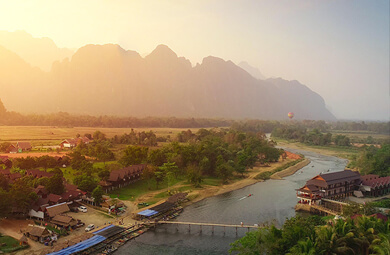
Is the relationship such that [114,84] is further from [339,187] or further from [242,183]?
[339,187]

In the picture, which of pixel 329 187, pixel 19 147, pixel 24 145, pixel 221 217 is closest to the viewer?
pixel 221 217

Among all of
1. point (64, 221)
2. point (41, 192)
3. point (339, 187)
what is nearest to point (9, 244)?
point (64, 221)

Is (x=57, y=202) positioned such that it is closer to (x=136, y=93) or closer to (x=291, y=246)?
(x=291, y=246)

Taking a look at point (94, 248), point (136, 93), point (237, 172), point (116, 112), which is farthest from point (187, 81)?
point (94, 248)

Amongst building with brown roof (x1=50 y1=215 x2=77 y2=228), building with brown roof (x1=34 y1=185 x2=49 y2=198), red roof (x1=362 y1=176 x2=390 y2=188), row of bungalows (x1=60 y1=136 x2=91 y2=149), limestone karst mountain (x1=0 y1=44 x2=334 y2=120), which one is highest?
limestone karst mountain (x1=0 y1=44 x2=334 y2=120)

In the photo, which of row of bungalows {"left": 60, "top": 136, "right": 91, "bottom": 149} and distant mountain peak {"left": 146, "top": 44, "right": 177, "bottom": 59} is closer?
row of bungalows {"left": 60, "top": 136, "right": 91, "bottom": 149}

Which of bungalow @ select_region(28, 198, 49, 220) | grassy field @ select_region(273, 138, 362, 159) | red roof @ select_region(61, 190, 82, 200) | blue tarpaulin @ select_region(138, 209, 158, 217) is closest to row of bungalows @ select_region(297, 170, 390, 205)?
blue tarpaulin @ select_region(138, 209, 158, 217)

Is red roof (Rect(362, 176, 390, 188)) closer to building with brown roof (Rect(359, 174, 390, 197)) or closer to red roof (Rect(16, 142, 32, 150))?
building with brown roof (Rect(359, 174, 390, 197))
